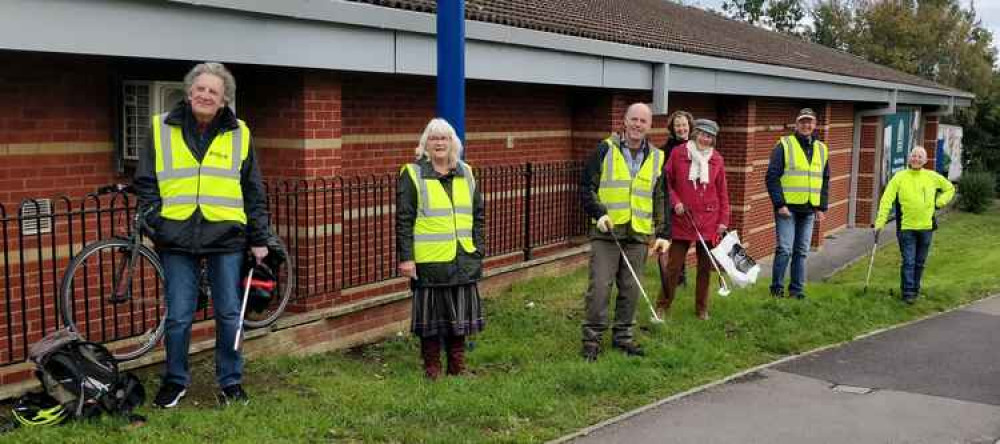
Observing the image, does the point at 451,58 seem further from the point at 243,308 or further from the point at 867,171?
the point at 867,171

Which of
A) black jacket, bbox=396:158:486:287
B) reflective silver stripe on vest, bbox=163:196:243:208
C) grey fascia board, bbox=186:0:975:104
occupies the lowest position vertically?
black jacket, bbox=396:158:486:287

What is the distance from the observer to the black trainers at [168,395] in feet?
17.2

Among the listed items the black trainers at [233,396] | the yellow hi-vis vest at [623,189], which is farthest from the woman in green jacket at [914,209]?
the black trainers at [233,396]

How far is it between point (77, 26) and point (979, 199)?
31.1 m

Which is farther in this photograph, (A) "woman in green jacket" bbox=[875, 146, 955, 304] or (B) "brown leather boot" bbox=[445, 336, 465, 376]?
(A) "woman in green jacket" bbox=[875, 146, 955, 304]

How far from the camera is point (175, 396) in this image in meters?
5.29

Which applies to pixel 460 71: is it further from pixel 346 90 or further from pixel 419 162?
pixel 346 90

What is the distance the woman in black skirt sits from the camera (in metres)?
5.82

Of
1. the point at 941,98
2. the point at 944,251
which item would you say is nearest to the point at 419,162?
the point at 944,251

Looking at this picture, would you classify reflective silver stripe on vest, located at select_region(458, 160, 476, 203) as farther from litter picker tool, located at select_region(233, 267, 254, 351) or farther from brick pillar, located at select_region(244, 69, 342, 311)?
brick pillar, located at select_region(244, 69, 342, 311)

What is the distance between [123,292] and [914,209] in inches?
313

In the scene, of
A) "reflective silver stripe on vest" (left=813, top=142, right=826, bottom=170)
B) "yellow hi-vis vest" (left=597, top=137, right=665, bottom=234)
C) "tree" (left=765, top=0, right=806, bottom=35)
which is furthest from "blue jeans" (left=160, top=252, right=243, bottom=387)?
"tree" (left=765, top=0, right=806, bottom=35)

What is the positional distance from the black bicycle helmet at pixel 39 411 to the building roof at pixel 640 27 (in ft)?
13.1

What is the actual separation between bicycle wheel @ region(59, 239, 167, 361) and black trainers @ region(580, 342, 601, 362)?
9.42 ft
